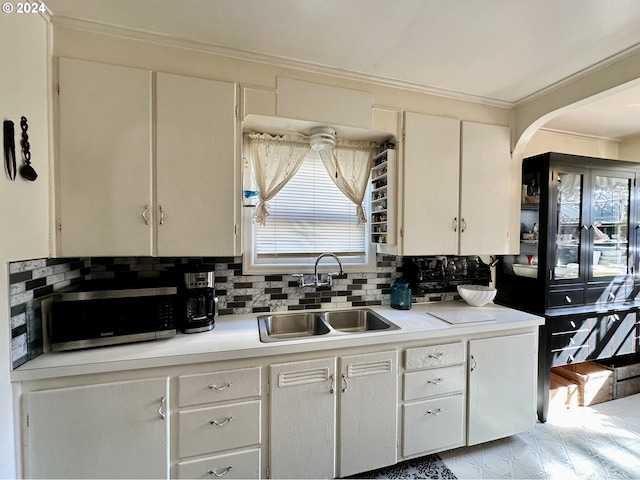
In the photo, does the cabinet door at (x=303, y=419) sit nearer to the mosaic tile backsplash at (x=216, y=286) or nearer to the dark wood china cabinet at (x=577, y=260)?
the mosaic tile backsplash at (x=216, y=286)

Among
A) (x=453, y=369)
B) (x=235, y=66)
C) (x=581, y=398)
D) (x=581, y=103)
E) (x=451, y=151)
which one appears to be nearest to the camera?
(x=235, y=66)

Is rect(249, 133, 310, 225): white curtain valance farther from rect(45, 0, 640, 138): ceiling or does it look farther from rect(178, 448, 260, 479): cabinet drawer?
rect(178, 448, 260, 479): cabinet drawer

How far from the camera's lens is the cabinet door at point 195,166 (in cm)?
147

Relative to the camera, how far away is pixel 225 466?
52.8 inches

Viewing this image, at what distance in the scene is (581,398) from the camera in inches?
91.3

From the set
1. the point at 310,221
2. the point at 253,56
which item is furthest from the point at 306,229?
the point at 253,56

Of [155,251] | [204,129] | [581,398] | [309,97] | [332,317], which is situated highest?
[309,97]

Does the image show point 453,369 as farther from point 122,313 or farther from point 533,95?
point 533,95

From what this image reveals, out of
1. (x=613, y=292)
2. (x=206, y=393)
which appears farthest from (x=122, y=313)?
(x=613, y=292)

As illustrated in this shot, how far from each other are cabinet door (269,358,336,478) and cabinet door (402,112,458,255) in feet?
3.33

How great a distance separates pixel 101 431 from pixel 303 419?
917 millimetres

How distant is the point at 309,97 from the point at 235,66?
1.51 feet

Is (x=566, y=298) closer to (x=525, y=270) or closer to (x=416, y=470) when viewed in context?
(x=525, y=270)

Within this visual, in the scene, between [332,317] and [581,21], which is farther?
[332,317]
